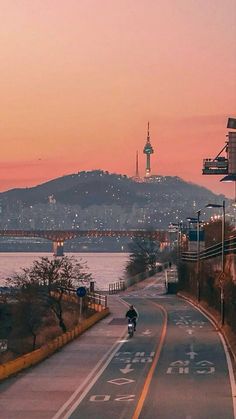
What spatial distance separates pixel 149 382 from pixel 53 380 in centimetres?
368

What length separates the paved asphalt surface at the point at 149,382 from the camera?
27.9m

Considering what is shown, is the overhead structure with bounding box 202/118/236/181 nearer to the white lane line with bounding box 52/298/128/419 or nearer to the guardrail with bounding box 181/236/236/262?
the guardrail with bounding box 181/236/236/262

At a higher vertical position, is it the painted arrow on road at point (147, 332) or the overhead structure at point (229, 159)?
the overhead structure at point (229, 159)

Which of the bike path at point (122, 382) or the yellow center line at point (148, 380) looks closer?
the bike path at point (122, 382)

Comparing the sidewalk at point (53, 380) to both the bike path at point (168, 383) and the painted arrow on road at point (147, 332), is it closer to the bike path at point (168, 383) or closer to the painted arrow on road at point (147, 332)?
the bike path at point (168, 383)

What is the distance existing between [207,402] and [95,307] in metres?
56.8

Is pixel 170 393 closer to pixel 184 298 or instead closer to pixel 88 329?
pixel 88 329

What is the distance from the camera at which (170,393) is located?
1254 inches

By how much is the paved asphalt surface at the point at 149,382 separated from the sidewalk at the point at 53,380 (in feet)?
0.12

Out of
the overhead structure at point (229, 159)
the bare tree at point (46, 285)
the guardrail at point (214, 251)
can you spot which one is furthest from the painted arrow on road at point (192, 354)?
the overhead structure at point (229, 159)

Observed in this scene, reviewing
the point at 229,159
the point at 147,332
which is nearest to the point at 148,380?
the point at 147,332

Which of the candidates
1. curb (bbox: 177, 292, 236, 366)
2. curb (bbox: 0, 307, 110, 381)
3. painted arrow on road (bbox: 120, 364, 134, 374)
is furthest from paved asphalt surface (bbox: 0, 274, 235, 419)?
curb (bbox: 0, 307, 110, 381)

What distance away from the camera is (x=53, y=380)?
35562mm

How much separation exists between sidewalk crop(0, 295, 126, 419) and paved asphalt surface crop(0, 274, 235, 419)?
0.04 metres
